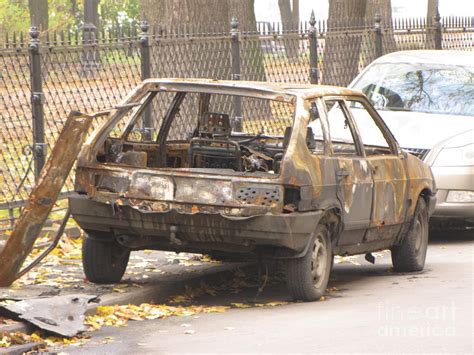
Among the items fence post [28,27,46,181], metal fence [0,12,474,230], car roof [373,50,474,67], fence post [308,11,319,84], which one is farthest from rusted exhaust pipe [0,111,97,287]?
fence post [308,11,319,84]

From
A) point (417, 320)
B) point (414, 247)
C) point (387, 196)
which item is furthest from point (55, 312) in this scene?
point (414, 247)

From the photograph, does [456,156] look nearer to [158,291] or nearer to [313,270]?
[313,270]

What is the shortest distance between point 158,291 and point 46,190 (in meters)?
1.31

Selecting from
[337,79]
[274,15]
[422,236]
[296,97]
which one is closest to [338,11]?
[337,79]

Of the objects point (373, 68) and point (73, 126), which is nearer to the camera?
point (73, 126)

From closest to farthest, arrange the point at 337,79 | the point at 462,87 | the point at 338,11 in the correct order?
the point at 462,87 → the point at 337,79 → the point at 338,11

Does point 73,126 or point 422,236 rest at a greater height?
point 73,126

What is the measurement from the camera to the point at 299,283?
10539 mm

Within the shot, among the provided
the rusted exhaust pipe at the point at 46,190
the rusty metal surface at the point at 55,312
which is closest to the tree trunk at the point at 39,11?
the rusted exhaust pipe at the point at 46,190

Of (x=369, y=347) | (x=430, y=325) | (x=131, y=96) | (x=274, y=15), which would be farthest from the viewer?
(x=274, y=15)

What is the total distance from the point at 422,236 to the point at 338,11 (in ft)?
43.2

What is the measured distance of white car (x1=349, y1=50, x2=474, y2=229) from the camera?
1437cm

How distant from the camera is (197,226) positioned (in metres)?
10.4

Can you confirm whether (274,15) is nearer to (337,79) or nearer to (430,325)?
(337,79)
